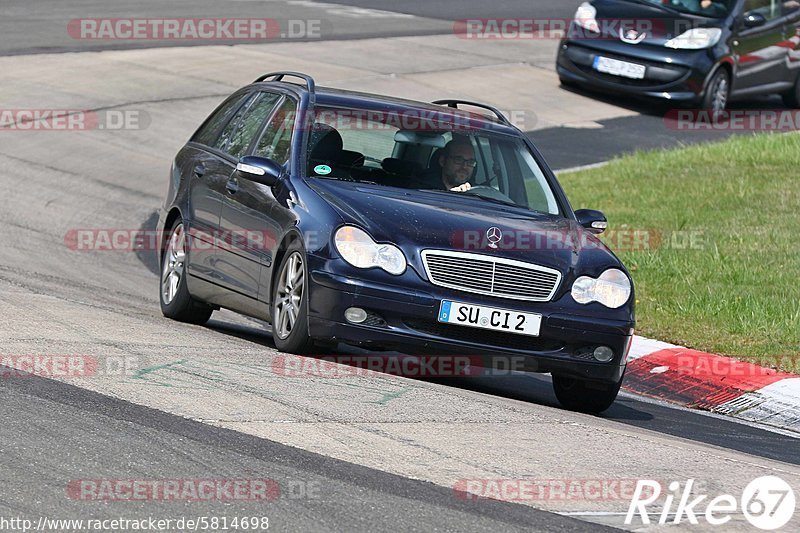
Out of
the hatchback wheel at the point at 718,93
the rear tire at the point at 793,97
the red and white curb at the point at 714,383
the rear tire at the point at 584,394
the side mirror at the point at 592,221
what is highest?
the side mirror at the point at 592,221

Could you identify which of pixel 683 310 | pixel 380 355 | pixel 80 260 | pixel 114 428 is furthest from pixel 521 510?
pixel 80 260

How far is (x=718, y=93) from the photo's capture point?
2217cm

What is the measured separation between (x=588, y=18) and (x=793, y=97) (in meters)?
3.88

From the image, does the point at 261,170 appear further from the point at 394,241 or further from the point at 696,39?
the point at 696,39

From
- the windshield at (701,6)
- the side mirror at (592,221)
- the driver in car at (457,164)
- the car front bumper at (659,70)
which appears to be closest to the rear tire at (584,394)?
the side mirror at (592,221)

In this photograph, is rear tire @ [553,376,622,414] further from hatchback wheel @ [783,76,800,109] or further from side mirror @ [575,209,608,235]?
hatchback wheel @ [783,76,800,109]

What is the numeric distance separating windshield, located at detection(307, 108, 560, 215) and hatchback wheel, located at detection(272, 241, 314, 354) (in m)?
0.74

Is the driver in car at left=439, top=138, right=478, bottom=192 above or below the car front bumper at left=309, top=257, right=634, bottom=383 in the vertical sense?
above

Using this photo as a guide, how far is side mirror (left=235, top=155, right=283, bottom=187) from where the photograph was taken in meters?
9.22

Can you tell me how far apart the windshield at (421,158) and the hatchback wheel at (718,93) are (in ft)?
41.0

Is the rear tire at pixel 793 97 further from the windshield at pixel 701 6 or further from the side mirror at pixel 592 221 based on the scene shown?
the side mirror at pixel 592 221

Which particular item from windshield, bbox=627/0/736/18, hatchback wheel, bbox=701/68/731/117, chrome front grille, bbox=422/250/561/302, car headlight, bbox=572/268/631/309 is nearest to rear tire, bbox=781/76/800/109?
hatchback wheel, bbox=701/68/731/117

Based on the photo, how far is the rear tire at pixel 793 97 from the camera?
938 inches

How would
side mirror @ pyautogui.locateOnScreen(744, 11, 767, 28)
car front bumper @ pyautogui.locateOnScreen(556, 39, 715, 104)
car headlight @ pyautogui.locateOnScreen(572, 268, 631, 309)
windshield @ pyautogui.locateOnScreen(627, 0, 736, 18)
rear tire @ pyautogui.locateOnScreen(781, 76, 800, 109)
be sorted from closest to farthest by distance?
car headlight @ pyautogui.locateOnScreen(572, 268, 631, 309) → car front bumper @ pyautogui.locateOnScreen(556, 39, 715, 104) → side mirror @ pyautogui.locateOnScreen(744, 11, 767, 28) → windshield @ pyautogui.locateOnScreen(627, 0, 736, 18) → rear tire @ pyautogui.locateOnScreen(781, 76, 800, 109)
